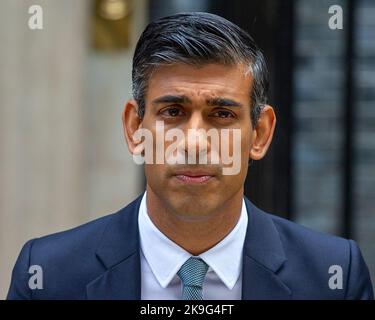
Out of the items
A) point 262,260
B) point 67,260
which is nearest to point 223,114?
point 262,260

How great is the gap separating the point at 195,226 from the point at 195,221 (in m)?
0.04

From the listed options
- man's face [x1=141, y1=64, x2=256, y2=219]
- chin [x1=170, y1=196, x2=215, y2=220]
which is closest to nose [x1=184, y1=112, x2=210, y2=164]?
man's face [x1=141, y1=64, x2=256, y2=219]

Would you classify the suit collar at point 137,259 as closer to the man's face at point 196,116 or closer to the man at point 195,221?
the man at point 195,221

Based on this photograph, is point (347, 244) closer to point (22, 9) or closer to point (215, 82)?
point (215, 82)

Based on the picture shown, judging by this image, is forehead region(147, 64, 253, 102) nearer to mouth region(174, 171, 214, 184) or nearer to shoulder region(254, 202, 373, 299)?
mouth region(174, 171, 214, 184)

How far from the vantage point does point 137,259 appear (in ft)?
9.48

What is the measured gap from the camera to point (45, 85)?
5.84 metres

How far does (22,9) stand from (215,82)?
10.2ft

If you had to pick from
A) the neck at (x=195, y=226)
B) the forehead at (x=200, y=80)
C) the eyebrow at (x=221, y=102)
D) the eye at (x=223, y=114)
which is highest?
the forehead at (x=200, y=80)

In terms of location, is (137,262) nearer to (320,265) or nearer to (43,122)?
(320,265)

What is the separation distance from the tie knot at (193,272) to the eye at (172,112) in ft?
1.48

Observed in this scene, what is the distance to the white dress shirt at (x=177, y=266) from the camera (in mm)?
2869

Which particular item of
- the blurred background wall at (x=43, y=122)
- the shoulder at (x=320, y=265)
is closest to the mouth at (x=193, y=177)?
the shoulder at (x=320, y=265)

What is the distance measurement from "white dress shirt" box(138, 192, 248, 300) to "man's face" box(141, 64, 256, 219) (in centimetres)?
18
